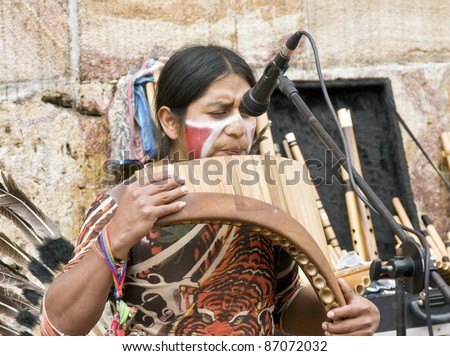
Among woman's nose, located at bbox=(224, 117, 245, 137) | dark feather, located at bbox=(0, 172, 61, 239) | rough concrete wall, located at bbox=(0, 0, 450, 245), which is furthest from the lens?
rough concrete wall, located at bbox=(0, 0, 450, 245)

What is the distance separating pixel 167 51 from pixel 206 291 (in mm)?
1917

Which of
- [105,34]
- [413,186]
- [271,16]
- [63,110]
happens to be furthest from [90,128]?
[413,186]

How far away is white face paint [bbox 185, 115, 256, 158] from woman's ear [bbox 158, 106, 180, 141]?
0.06 m

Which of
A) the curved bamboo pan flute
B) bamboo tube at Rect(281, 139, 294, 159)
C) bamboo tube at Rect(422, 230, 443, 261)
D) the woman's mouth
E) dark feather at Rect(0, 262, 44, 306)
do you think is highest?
the woman's mouth

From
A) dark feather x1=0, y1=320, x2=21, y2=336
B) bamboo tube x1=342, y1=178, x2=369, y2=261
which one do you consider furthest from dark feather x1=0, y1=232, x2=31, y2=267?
bamboo tube x1=342, y1=178, x2=369, y2=261

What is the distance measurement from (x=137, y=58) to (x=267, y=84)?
1802 millimetres

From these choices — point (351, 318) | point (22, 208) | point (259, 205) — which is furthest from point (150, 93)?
point (351, 318)

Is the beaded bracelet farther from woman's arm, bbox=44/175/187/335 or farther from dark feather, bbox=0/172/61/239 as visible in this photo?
dark feather, bbox=0/172/61/239

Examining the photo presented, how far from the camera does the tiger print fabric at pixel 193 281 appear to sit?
5.77 feet

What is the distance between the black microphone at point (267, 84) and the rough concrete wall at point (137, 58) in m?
1.66

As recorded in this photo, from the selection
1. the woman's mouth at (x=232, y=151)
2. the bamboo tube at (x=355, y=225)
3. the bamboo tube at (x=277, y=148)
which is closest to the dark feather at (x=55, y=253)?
the woman's mouth at (x=232, y=151)

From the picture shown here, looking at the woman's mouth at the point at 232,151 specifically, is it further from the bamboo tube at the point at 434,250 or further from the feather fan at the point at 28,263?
the bamboo tube at the point at 434,250

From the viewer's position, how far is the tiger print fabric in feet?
5.77

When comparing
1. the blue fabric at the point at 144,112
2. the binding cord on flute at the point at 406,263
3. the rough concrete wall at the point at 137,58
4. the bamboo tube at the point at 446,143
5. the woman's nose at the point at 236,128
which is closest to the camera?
the binding cord on flute at the point at 406,263
